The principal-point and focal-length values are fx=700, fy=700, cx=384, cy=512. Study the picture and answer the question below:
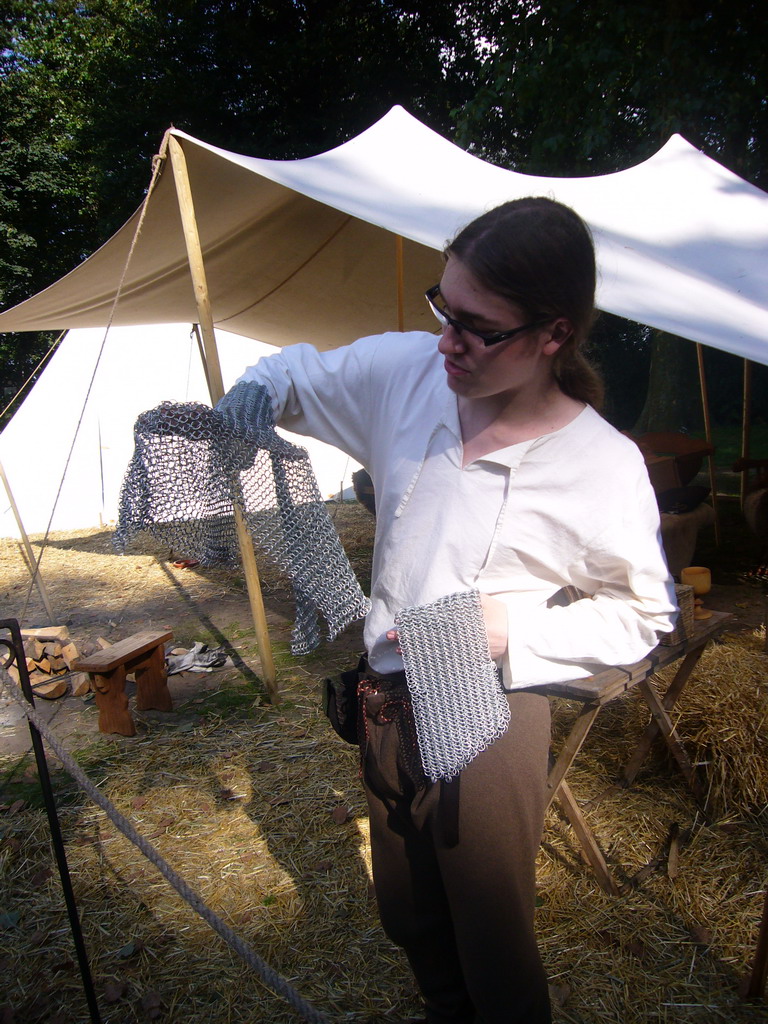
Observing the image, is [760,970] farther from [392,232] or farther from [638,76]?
[638,76]

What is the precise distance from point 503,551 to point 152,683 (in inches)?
114

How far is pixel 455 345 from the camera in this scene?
1.07 m

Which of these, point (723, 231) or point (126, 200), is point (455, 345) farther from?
point (126, 200)

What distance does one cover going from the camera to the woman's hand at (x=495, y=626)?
1062 mm

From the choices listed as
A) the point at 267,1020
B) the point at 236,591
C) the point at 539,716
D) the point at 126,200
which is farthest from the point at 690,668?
the point at 126,200

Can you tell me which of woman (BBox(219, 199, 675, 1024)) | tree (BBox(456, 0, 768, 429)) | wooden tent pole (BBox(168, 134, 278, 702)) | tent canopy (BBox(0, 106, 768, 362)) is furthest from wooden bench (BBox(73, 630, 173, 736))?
tree (BBox(456, 0, 768, 429))

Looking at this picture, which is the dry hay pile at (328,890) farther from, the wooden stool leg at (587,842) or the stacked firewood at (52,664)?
the stacked firewood at (52,664)

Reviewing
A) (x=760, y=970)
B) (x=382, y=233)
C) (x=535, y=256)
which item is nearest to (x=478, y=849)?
(x=535, y=256)

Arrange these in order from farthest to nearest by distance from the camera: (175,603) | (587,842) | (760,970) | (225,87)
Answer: (225,87)
(175,603)
(587,842)
(760,970)

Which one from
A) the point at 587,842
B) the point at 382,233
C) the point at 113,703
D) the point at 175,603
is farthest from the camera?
the point at 175,603

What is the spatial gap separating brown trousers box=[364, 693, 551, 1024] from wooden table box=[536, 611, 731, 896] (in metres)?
0.45

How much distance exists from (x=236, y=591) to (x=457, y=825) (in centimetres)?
466

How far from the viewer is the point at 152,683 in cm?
354

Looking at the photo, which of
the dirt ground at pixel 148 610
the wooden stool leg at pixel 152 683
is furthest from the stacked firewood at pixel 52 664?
the wooden stool leg at pixel 152 683
